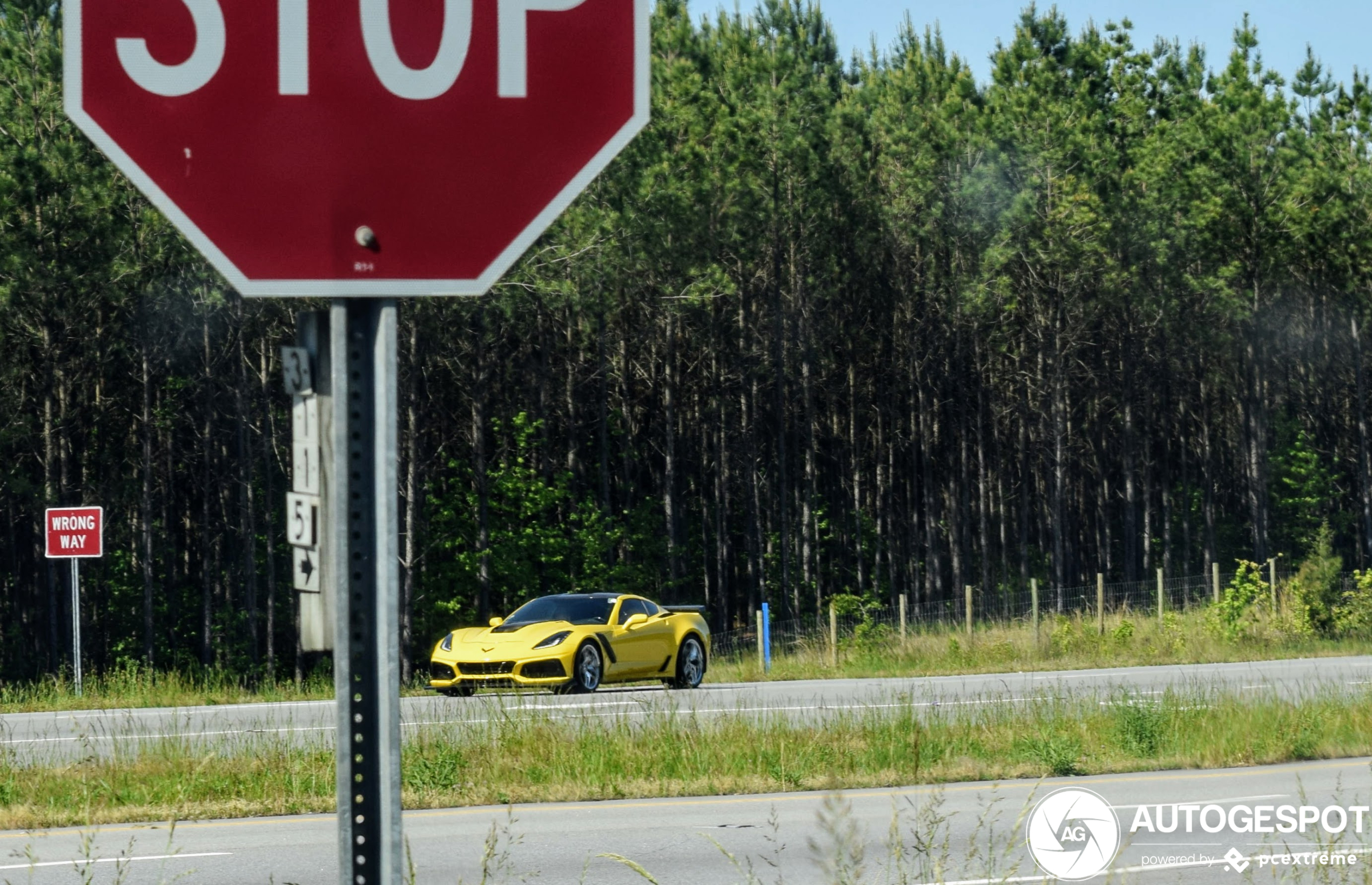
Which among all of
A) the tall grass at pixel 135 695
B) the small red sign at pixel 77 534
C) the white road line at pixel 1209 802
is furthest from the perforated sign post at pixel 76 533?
the white road line at pixel 1209 802

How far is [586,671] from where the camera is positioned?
21000mm

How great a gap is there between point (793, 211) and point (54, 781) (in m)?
41.8

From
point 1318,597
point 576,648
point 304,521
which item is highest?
point 304,521

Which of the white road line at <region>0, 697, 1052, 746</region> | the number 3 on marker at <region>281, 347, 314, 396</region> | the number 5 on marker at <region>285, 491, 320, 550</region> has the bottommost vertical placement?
the white road line at <region>0, 697, 1052, 746</region>

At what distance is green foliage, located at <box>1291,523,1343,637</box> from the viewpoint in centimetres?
3241

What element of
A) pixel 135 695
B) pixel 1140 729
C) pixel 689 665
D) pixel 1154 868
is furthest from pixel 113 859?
pixel 689 665

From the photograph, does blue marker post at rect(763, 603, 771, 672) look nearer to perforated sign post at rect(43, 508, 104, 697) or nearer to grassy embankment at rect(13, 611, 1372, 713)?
grassy embankment at rect(13, 611, 1372, 713)

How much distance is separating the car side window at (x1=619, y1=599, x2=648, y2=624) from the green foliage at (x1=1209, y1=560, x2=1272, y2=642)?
14105mm

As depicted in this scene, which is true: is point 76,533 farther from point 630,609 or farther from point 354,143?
point 354,143

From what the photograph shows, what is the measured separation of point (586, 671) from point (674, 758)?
815 centimetres

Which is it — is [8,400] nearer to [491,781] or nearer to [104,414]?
[104,414]

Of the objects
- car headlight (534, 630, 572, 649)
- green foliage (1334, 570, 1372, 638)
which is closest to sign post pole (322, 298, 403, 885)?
car headlight (534, 630, 572, 649)

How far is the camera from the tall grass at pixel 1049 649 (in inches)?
1095

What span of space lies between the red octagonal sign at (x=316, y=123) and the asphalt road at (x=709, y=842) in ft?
17.5
